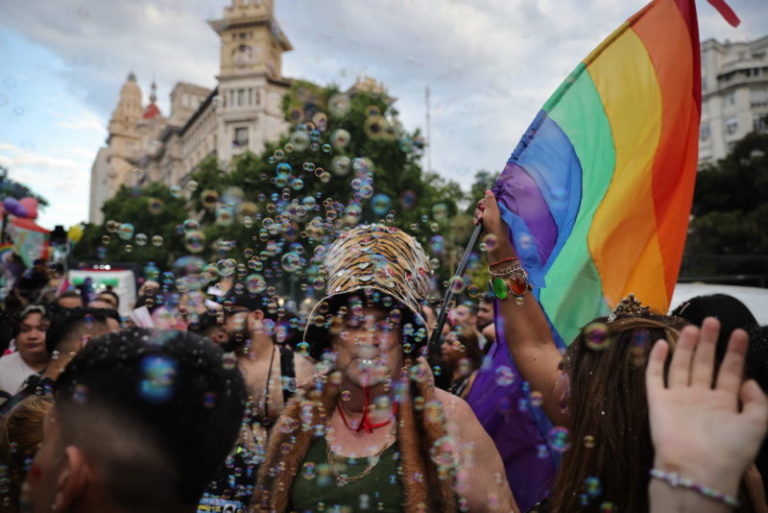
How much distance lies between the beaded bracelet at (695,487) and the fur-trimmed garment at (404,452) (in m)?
0.98

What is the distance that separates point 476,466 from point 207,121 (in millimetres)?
59453

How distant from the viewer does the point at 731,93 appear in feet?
171

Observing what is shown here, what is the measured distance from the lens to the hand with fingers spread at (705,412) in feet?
3.97

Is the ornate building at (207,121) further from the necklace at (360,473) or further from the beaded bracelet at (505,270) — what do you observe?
the necklace at (360,473)

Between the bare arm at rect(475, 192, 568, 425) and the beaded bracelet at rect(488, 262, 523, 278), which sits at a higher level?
the beaded bracelet at rect(488, 262, 523, 278)

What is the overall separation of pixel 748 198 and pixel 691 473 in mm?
34739

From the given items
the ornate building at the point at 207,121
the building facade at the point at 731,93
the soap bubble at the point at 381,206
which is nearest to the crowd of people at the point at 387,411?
the soap bubble at the point at 381,206

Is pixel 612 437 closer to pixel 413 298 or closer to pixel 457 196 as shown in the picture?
pixel 413 298

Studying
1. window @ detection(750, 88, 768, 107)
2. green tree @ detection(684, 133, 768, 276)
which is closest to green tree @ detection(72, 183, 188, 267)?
green tree @ detection(684, 133, 768, 276)

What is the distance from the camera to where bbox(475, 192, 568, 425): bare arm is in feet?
7.97

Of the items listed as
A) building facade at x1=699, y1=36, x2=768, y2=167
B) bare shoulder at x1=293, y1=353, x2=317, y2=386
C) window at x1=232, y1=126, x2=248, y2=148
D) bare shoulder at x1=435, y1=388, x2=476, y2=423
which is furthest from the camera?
building facade at x1=699, y1=36, x2=768, y2=167

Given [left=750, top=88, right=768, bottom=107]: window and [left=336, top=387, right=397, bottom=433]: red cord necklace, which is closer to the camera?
[left=336, top=387, right=397, bottom=433]: red cord necklace

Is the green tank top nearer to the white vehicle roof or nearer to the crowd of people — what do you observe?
the crowd of people

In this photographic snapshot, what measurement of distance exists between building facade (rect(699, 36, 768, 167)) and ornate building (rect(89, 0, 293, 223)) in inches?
1443
